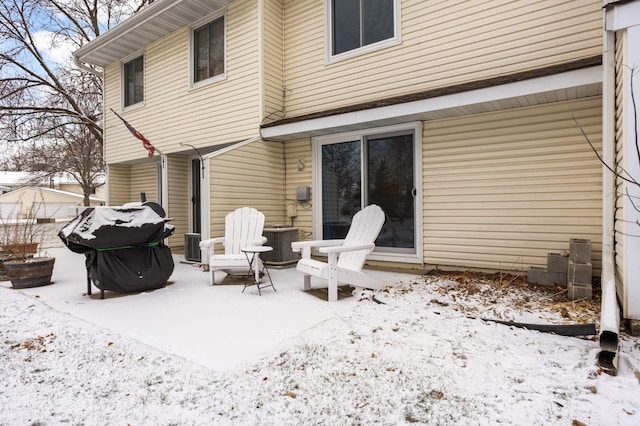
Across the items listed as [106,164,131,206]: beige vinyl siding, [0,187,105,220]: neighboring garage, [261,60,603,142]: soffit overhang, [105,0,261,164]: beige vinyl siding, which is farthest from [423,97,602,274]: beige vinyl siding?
[0,187,105,220]: neighboring garage

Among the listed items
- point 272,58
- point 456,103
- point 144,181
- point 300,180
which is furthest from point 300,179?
point 144,181

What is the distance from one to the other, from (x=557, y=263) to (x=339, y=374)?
340 cm

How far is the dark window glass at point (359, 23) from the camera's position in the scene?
5.88 metres

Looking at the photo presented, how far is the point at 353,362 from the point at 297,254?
13.8 feet

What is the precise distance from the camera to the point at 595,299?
3.60 m

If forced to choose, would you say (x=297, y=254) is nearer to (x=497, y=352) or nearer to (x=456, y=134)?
(x=456, y=134)

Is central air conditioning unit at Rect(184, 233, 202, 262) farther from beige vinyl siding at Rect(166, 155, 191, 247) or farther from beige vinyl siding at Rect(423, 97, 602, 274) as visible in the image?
beige vinyl siding at Rect(423, 97, 602, 274)

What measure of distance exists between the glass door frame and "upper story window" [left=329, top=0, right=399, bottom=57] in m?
1.55

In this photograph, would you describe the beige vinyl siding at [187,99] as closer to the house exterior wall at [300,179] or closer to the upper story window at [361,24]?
the house exterior wall at [300,179]

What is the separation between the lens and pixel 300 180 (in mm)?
6797

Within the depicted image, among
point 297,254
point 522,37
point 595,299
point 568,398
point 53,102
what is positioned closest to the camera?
point 568,398

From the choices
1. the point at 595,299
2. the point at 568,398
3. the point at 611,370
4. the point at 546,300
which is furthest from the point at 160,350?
the point at 595,299

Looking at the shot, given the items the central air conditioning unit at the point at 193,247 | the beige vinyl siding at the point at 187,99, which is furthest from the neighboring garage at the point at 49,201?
the central air conditioning unit at the point at 193,247

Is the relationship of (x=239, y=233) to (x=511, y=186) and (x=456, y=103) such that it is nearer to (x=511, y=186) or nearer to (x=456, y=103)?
(x=456, y=103)
